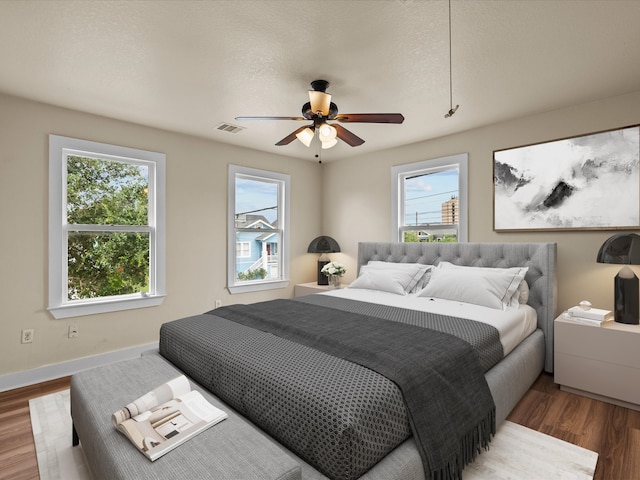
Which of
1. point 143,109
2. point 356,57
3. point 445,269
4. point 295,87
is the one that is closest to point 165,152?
point 143,109

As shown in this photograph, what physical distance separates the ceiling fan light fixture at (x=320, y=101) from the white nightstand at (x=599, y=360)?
8.30ft

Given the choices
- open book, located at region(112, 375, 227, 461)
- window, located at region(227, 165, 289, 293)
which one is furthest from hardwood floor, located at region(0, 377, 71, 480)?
window, located at region(227, 165, 289, 293)

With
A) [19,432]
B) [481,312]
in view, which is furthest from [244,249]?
[481,312]

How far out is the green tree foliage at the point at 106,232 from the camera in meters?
3.23

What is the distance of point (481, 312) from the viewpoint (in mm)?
2660

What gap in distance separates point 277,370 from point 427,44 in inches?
84.2

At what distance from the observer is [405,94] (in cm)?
282

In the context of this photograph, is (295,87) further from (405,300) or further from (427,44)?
(405,300)

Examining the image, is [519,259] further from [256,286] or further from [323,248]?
[256,286]

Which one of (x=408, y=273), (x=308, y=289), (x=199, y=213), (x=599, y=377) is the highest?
(x=199, y=213)

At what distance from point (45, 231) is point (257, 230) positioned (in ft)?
7.62

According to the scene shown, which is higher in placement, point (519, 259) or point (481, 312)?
point (519, 259)

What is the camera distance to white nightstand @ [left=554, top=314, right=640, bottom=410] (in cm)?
238

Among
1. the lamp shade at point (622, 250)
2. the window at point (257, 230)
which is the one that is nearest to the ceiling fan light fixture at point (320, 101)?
the window at point (257, 230)
